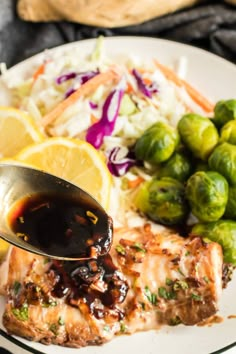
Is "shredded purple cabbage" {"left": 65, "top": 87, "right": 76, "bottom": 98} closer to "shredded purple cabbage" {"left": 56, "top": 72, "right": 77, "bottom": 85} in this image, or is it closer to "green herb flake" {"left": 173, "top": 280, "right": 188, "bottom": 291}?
"shredded purple cabbage" {"left": 56, "top": 72, "right": 77, "bottom": 85}

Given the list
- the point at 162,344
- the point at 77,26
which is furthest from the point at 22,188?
the point at 77,26

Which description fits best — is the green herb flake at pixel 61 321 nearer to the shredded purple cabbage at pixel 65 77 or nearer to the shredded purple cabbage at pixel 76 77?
the shredded purple cabbage at pixel 76 77

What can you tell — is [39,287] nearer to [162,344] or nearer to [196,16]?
[162,344]

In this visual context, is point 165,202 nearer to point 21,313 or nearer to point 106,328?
point 106,328

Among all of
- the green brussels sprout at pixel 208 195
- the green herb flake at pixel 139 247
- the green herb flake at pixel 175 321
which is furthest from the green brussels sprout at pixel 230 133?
the green herb flake at pixel 175 321

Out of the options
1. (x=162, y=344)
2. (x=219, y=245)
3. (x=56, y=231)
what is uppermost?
(x=56, y=231)

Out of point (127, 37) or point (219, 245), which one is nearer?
point (219, 245)

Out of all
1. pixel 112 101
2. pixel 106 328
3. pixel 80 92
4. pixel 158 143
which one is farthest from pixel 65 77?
pixel 106 328
